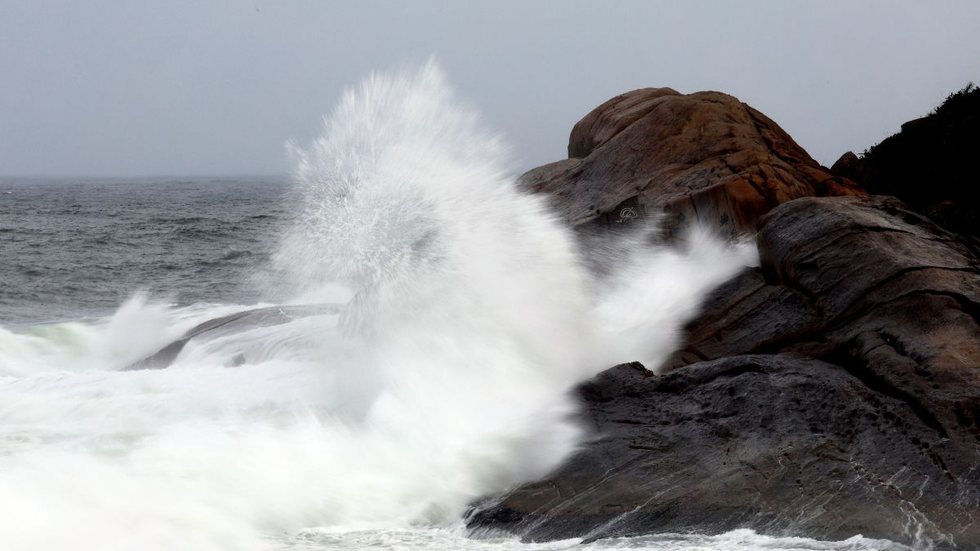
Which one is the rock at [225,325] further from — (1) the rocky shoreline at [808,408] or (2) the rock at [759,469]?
(2) the rock at [759,469]

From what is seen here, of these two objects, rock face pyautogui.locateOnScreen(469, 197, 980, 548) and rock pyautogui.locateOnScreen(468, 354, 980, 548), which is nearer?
rock pyautogui.locateOnScreen(468, 354, 980, 548)

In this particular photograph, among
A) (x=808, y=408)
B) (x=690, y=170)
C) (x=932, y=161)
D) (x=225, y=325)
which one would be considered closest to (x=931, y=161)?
(x=932, y=161)

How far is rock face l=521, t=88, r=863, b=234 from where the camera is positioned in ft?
31.0

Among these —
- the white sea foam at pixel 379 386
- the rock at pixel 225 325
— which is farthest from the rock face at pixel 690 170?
the rock at pixel 225 325

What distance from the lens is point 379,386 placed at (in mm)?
7832

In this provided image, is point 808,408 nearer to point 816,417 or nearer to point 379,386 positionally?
point 816,417

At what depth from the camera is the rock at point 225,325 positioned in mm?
11039

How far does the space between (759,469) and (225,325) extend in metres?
7.34

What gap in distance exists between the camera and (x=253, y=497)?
6152 mm

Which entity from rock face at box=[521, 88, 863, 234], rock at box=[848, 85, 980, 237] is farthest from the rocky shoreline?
rock at box=[848, 85, 980, 237]

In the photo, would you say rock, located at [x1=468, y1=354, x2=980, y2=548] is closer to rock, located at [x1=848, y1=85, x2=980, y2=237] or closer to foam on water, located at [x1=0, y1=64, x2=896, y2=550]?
foam on water, located at [x1=0, y1=64, x2=896, y2=550]

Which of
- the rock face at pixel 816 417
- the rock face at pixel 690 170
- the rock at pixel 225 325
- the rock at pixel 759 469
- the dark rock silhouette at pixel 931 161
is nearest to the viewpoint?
the rock at pixel 759 469

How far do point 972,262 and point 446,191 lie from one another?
5.41m

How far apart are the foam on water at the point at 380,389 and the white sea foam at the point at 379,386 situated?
0.7 inches
